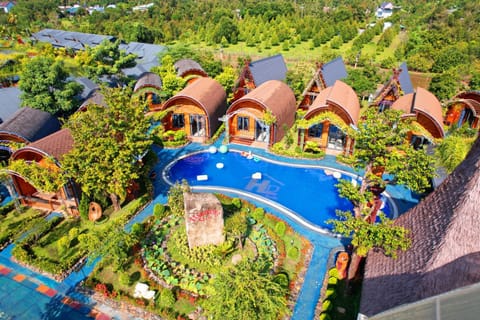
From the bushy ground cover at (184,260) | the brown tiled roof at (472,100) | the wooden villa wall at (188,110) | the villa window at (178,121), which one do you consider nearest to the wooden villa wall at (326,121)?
the wooden villa wall at (188,110)

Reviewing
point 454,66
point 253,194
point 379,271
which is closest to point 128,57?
point 253,194

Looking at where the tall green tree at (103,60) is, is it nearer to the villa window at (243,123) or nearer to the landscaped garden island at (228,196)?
the landscaped garden island at (228,196)

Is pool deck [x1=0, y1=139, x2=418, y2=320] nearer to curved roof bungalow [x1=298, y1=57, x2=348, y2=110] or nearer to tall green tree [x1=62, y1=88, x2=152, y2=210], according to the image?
tall green tree [x1=62, y1=88, x2=152, y2=210]

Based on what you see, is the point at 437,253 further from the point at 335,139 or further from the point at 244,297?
the point at 335,139

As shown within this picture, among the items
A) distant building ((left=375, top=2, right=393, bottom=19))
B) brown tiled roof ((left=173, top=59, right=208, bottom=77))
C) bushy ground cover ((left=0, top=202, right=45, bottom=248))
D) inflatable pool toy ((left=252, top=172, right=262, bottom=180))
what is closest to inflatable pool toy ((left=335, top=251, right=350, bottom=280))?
inflatable pool toy ((left=252, top=172, right=262, bottom=180))

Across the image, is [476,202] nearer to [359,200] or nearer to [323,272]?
[359,200]

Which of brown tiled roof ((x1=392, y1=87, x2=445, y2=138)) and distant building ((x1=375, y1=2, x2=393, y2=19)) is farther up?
distant building ((x1=375, y1=2, x2=393, y2=19))
